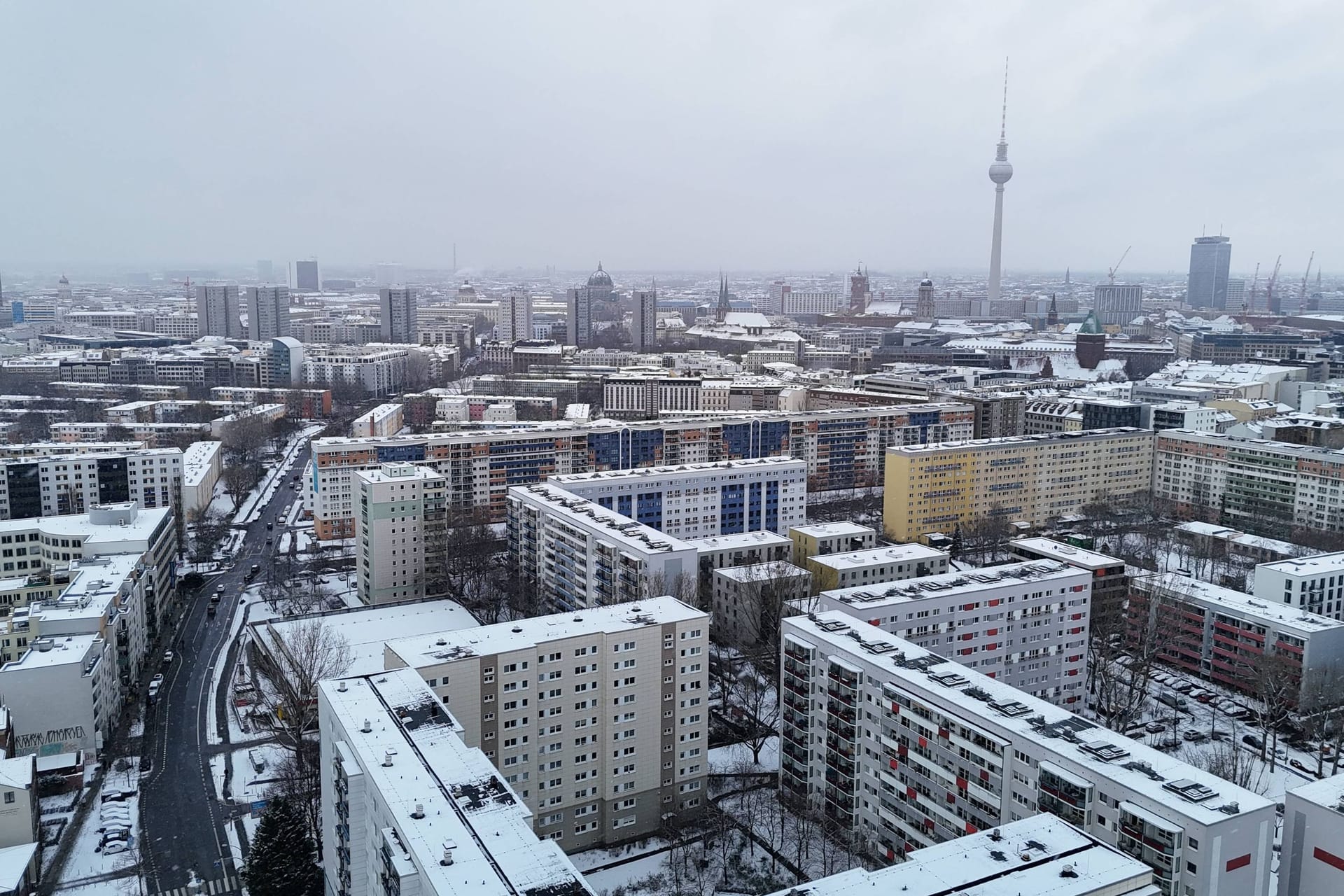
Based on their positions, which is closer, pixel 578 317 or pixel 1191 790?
pixel 1191 790

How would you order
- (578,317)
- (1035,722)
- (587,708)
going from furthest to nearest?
(578,317) < (587,708) < (1035,722)

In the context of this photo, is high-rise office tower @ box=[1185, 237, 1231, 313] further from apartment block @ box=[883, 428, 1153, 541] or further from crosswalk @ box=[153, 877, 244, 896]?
crosswalk @ box=[153, 877, 244, 896]

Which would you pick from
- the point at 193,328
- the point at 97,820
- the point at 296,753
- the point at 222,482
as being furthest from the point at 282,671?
the point at 193,328

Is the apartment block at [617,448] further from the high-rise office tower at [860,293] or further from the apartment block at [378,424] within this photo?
the high-rise office tower at [860,293]

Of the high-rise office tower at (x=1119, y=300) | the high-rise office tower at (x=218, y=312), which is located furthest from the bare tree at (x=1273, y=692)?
the high-rise office tower at (x=1119, y=300)

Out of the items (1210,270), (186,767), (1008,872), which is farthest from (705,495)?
(1210,270)


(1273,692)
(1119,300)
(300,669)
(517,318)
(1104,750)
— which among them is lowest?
(1273,692)

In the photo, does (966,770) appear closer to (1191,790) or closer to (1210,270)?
(1191,790)
